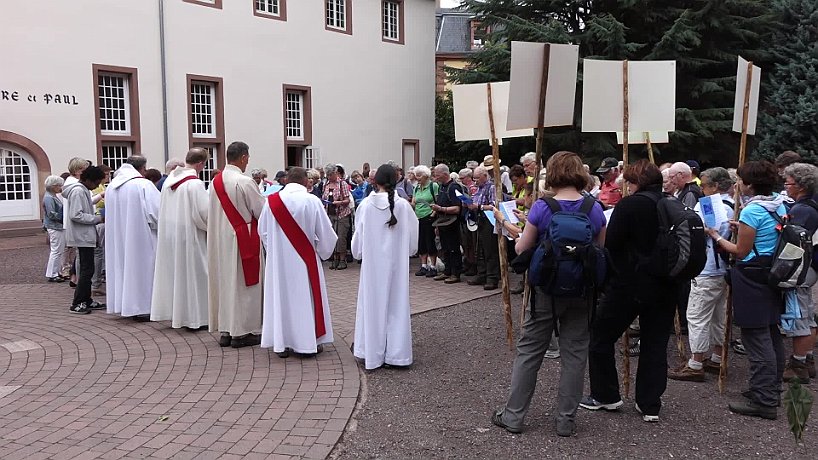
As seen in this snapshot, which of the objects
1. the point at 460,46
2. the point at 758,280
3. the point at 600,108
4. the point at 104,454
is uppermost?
the point at 460,46

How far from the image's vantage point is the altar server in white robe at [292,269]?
638 centimetres

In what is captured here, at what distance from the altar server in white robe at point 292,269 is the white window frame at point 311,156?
16.0m

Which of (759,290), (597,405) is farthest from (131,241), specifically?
(759,290)

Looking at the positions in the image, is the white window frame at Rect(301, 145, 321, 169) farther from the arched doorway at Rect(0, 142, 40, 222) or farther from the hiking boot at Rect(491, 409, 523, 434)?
the hiking boot at Rect(491, 409, 523, 434)

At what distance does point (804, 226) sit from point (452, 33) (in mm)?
39028

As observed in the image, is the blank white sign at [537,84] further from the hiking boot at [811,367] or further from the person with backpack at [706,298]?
the hiking boot at [811,367]

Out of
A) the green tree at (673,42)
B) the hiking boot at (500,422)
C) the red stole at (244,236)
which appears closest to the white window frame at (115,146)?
the green tree at (673,42)

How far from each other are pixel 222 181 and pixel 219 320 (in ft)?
4.69

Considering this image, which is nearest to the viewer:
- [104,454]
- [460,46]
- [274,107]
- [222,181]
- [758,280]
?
[104,454]

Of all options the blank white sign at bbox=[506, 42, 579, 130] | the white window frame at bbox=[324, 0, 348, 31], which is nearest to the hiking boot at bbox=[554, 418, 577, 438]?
the blank white sign at bbox=[506, 42, 579, 130]

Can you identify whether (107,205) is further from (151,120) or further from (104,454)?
(151,120)

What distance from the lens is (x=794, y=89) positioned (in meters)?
19.1

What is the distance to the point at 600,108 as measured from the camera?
591cm

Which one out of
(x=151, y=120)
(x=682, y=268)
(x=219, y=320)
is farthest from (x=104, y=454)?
(x=151, y=120)
